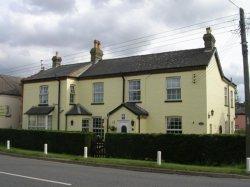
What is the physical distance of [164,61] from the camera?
3575 cm

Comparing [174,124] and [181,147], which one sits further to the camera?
[174,124]

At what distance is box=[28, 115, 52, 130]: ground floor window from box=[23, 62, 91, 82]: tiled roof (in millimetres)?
3813

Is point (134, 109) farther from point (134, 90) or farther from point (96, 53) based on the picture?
point (96, 53)

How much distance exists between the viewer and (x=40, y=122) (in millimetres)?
41562

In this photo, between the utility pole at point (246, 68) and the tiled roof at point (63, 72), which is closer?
the utility pole at point (246, 68)

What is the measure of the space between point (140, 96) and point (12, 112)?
66.7ft

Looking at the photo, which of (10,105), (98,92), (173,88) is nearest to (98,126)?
(98,92)

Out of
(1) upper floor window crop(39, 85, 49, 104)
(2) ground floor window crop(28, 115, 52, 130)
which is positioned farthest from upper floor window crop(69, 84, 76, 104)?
(1) upper floor window crop(39, 85, 49, 104)

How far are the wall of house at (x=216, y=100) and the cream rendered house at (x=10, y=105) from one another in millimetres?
24603

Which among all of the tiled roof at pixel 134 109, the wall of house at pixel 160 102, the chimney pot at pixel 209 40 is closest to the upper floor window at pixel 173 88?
the wall of house at pixel 160 102

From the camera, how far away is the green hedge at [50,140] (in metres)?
28.5

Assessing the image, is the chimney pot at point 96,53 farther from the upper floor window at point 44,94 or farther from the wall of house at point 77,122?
the wall of house at point 77,122

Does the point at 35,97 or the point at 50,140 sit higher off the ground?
the point at 35,97

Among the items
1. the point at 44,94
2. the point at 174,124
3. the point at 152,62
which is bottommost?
the point at 174,124
